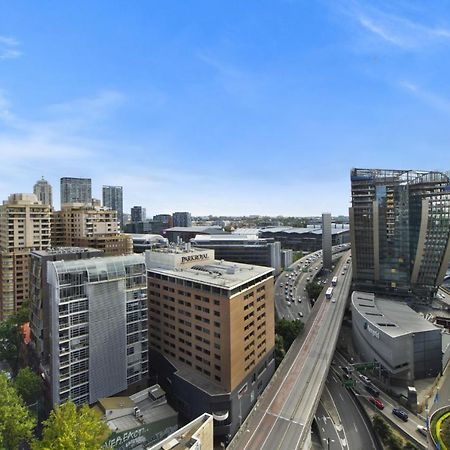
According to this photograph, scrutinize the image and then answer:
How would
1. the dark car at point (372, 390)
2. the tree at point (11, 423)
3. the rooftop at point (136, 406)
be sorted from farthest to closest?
the dark car at point (372, 390) → the rooftop at point (136, 406) → the tree at point (11, 423)

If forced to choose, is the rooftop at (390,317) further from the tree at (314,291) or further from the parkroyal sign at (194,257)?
the parkroyal sign at (194,257)

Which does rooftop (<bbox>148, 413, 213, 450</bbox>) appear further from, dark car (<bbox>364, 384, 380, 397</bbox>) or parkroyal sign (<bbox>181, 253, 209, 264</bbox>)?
dark car (<bbox>364, 384, 380, 397</bbox>)

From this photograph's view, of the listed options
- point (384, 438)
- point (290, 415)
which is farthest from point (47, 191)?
point (384, 438)

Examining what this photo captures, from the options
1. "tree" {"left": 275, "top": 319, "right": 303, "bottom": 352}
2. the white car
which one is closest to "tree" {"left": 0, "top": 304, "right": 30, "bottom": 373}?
"tree" {"left": 275, "top": 319, "right": 303, "bottom": 352}

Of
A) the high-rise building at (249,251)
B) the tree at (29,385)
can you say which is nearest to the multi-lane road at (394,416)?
the tree at (29,385)

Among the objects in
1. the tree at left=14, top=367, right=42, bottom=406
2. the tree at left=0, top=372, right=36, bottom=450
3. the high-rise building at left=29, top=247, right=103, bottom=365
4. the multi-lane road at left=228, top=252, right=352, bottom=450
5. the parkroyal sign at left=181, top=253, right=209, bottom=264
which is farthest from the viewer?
the parkroyal sign at left=181, top=253, right=209, bottom=264

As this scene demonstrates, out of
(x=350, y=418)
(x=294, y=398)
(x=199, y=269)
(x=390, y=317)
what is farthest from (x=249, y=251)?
(x=294, y=398)

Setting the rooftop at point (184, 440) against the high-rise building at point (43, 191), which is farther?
the high-rise building at point (43, 191)
